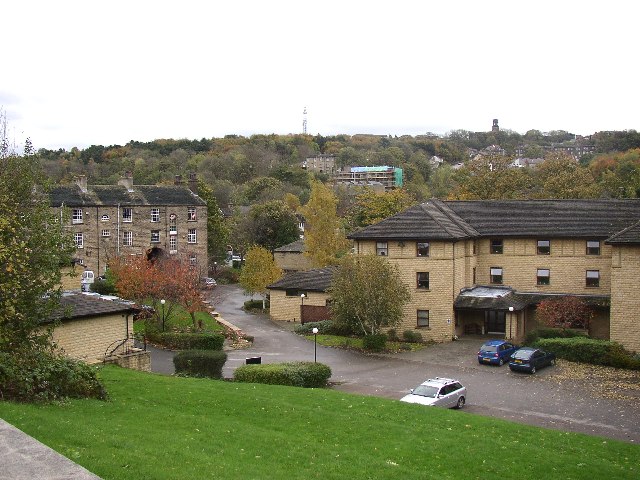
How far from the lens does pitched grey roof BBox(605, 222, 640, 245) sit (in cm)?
3844

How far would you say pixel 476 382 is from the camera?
32.6m

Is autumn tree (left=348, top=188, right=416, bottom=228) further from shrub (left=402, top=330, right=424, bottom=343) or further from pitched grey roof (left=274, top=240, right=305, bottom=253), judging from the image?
shrub (left=402, top=330, right=424, bottom=343)

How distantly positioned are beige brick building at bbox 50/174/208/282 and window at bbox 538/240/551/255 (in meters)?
31.3

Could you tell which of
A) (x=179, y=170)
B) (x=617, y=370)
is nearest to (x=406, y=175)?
(x=179, y=170)

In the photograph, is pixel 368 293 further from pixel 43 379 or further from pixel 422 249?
pixel 43 379

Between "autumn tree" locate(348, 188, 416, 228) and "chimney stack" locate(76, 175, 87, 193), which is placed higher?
"chimney stack" locate(76, 175, 87, 193)

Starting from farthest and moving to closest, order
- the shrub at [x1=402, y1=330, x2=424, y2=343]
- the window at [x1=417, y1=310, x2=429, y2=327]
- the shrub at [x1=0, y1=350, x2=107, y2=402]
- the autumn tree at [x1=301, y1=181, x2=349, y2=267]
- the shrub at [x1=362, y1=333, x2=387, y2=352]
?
1. the autumn tree at [x1=301, y1=181, x2=349, y2=267]
2. the window at [x1=417, y1=310, x2=429, y2=327]
3. the shrub at [x1=402, y1=330, x2=424, y2=343]
4. the shrub at [x1=362, y1=333, x2=387, y2=352]
5. the shrub at [x1=0, y1=350, x2=107, y2=402]

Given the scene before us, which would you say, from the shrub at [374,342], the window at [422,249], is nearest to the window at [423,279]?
the window at [422,249]

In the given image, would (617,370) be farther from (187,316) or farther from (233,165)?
(233,165)

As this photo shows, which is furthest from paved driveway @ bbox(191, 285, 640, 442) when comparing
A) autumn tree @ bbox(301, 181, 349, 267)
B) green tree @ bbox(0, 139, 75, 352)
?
autumn tree @ bbox(301, 181, 349, 267)

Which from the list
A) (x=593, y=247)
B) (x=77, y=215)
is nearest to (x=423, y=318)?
(x=593, y=247)

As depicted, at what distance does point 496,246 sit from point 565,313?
25.7 feet

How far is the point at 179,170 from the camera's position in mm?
131000

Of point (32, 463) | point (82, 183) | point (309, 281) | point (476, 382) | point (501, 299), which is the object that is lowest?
point (476, 382)
